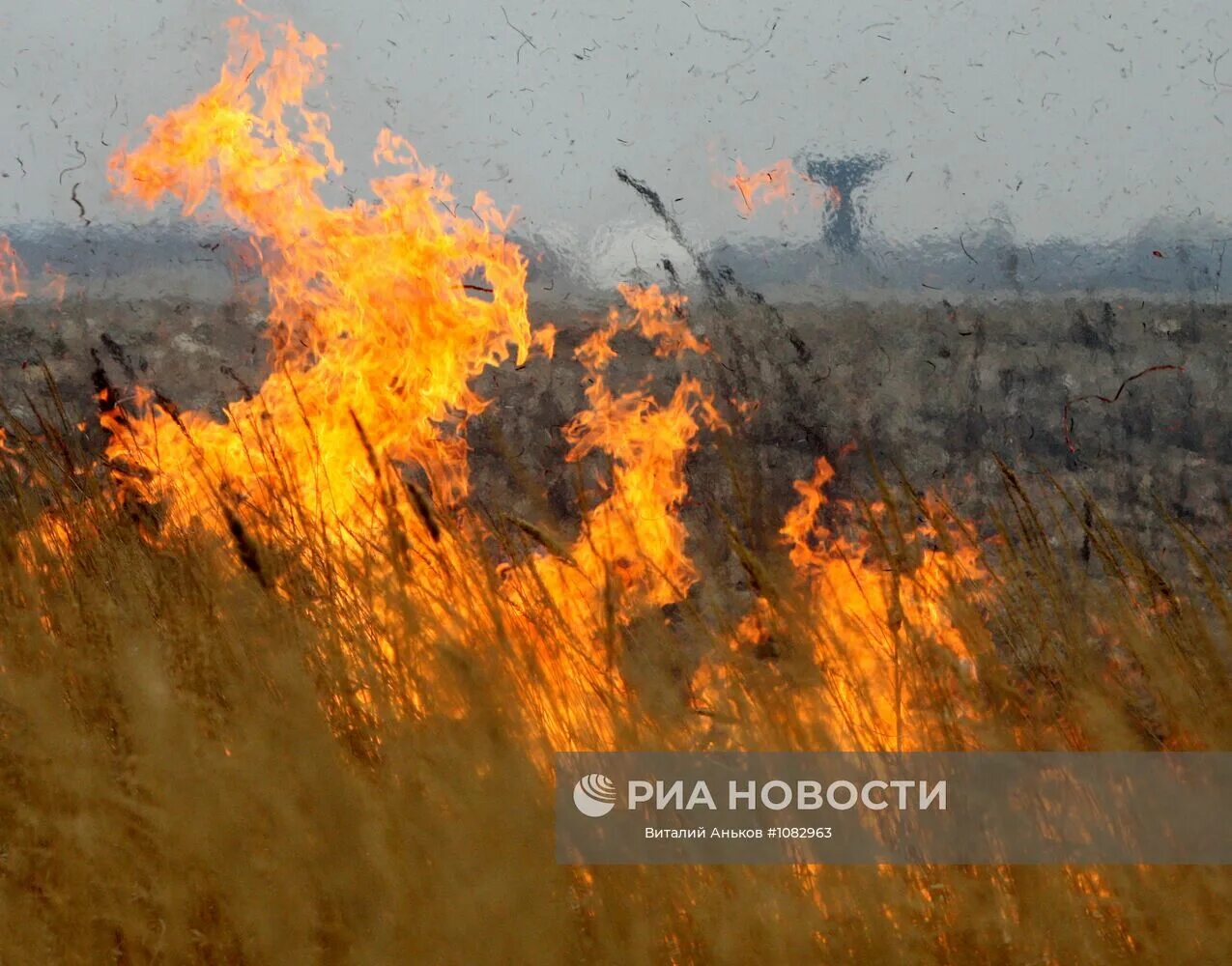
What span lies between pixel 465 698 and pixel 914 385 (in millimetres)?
4259

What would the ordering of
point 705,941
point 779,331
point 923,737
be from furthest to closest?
point 779,331 → point 923,737 → point 705,941

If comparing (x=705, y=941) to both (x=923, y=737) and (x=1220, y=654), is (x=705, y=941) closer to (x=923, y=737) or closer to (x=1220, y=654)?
(x=923, y=737)

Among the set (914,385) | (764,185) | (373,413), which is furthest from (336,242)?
(914,385)

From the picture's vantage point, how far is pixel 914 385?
17.4ft

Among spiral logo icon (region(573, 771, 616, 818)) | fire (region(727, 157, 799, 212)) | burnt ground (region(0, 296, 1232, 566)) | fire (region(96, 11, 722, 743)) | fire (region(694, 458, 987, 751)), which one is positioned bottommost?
spiral logo icon (region(573, 771, 616, 818))

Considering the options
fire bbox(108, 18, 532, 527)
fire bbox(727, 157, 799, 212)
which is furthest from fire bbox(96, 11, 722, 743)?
fire bbox(727, 157, 799, 212)

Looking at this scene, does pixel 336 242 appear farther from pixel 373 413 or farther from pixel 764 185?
pixel 764 185

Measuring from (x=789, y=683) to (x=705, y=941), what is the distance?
13.4 inches

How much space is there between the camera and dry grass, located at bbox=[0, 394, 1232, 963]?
1.34 m

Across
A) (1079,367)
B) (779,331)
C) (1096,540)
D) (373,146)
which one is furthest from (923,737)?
(1079,367)

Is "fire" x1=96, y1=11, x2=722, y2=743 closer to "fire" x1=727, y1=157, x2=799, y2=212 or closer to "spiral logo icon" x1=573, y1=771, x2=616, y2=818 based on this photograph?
"spiral logo icon" x1=573, y1=771, x2=616, y2=818

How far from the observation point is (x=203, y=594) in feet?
5.27

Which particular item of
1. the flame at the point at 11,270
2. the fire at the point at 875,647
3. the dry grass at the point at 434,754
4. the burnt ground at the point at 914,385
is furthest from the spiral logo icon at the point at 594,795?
the burnt ground at the point at 914,385

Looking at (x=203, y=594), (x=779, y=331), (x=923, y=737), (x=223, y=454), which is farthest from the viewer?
(x=779, y=331)
